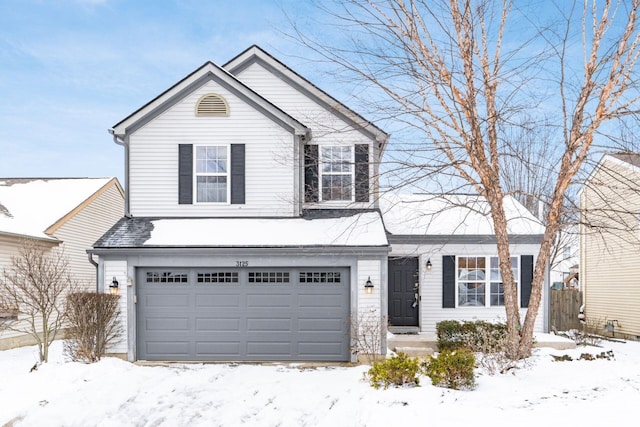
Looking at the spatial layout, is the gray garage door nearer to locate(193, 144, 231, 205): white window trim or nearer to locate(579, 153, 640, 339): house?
locate(193, 144, 231, 205): white window trim

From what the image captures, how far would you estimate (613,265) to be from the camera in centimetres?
1794

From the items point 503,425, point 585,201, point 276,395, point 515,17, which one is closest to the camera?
point 503,425

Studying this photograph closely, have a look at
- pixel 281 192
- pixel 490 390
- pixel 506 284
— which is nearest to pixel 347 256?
pixel 281 192

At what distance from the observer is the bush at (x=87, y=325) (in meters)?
10.1

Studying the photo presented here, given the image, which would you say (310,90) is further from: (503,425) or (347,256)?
(503,425)

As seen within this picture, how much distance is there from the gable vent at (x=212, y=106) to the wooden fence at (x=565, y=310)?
14024 millimetres

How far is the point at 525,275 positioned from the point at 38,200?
15.9 metres

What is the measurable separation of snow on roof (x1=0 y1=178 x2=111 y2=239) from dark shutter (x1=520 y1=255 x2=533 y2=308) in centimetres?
1363

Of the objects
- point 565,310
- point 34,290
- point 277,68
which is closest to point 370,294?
point 277,68

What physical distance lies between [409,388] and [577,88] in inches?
243

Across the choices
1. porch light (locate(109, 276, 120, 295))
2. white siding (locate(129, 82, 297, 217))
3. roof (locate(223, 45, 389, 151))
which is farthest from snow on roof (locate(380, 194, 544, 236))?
porch light (locate(109, 276, 120, 295))

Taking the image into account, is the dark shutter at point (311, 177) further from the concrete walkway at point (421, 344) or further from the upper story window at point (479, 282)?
the upper story window at point (479, 282)

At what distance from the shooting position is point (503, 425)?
570cm

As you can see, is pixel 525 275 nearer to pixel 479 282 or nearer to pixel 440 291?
pixel 479 282
